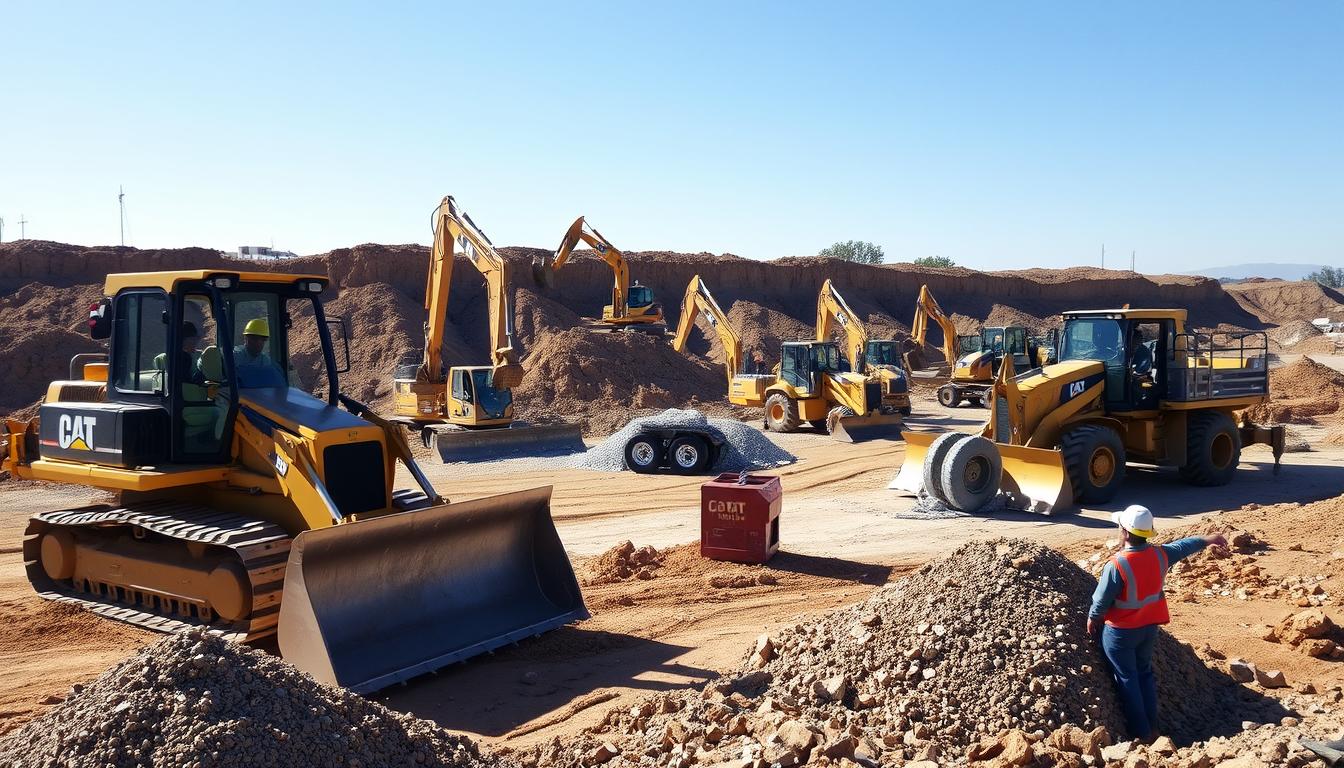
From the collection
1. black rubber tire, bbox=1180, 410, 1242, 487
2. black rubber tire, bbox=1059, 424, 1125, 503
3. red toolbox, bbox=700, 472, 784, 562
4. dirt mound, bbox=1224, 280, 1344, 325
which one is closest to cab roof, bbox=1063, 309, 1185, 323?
black rubber tire, bbox=1180, 410, 1242, 487

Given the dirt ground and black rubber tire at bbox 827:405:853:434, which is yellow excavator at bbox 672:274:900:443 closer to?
black rubber tire at bbox 827:405:853:434

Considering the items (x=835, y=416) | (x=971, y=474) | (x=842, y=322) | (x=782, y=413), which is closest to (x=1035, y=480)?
(x=971, y=474)

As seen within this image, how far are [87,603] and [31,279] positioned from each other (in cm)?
3514

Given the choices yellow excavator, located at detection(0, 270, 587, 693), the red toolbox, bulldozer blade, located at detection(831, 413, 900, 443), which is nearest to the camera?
yellow excavator, located at detection(0, 270, 587, 693)

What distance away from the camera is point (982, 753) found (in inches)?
205

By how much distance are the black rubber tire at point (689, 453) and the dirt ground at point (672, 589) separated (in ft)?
2.05

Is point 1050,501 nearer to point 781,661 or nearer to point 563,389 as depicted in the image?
point 781,661

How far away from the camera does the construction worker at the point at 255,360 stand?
834 centimetres

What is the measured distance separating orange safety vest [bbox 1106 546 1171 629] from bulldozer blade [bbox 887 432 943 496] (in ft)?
28.7

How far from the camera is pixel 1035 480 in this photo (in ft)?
43.4

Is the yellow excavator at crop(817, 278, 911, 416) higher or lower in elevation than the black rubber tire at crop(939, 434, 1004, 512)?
higher

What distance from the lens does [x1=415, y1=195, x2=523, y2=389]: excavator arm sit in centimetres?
1866

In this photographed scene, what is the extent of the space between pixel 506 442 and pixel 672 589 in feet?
36.6

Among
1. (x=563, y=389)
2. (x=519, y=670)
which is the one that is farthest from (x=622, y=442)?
(x=519, y=670)
